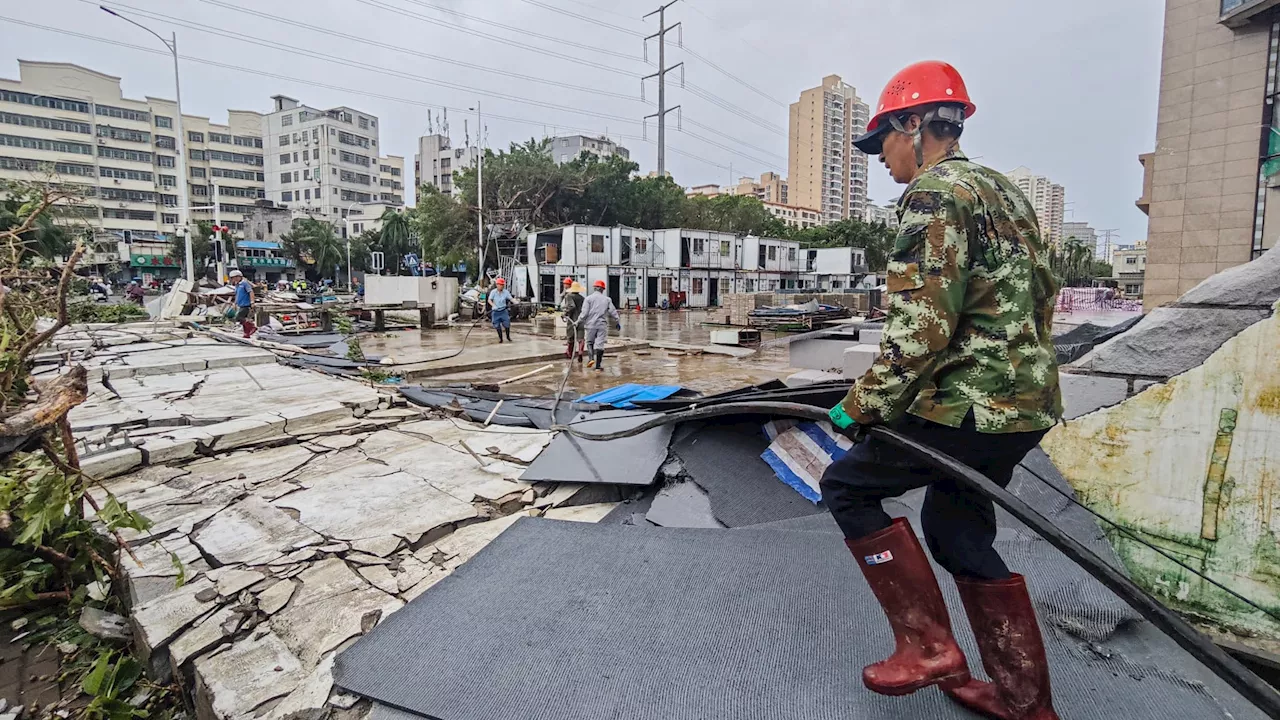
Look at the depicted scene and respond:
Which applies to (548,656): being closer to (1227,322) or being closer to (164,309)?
(1227,322)

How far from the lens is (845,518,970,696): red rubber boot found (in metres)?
1.57

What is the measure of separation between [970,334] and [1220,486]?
5.48 feet

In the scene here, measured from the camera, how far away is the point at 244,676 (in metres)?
1.97

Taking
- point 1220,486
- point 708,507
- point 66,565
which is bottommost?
point 66,565

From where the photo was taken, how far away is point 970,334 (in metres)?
1.56

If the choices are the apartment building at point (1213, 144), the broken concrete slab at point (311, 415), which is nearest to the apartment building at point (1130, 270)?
the apartment building at point (1213, 144)

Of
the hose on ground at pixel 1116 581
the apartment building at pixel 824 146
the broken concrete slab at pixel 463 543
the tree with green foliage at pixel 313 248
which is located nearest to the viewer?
the hose on ground at pixel 1116 581

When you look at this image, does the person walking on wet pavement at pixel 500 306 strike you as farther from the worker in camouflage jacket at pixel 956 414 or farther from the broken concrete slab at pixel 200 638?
the worker in camouflage jacket at pixel 956 414

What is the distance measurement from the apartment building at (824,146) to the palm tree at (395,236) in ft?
244

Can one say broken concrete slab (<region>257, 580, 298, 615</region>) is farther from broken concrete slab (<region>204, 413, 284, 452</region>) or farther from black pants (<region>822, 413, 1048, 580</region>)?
broken concrete slab (<region>204, 413, 284, 452</region>)

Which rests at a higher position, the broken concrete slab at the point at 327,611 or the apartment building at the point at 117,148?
the apartment building at the point at 117,148

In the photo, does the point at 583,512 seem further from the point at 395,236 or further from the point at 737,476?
the point at 395,236

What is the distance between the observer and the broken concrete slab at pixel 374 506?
3092 mm

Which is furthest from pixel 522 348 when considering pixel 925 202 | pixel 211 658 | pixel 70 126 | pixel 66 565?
pixel 70 126
